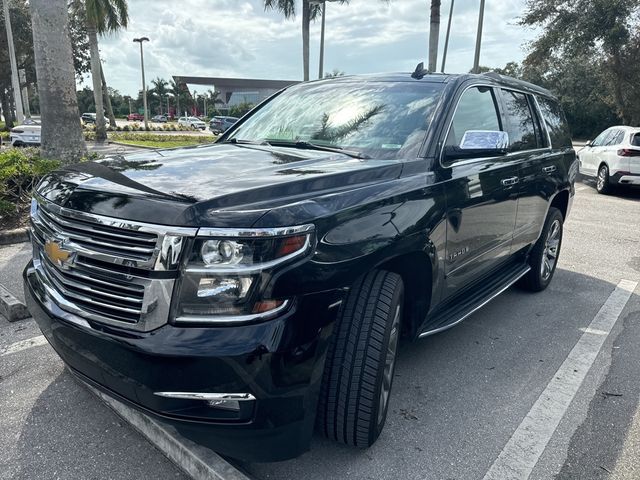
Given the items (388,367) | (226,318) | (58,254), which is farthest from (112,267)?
(388,367)

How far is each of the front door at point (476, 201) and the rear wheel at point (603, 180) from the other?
988 cm

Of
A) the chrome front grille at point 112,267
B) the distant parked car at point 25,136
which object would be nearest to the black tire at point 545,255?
the chrome front grille at point 112,267

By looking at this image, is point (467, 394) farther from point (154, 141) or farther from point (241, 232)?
point (154, 141)

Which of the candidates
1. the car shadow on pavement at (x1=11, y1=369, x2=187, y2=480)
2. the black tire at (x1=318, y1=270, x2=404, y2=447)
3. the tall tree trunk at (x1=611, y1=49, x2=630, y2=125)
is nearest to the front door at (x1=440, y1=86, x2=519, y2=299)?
the black tire at (x1=318, y1=270, x2=404, y2=447)

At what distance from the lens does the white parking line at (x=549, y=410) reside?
8.30ft

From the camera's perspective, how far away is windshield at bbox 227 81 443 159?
3.14 m

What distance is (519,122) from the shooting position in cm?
435

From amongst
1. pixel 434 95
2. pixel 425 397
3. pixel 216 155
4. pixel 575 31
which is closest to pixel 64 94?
pixel 216 155

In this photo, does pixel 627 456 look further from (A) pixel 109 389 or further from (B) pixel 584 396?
(A) pixel 109 389

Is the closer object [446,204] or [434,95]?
[446,204]

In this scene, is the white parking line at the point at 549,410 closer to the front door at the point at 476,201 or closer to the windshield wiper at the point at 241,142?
the front door at the point at 476,201

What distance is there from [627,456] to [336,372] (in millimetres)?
1619

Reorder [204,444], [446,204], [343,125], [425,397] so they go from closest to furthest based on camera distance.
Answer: [204,444] < [446,204] < [425,397] < [343,125]

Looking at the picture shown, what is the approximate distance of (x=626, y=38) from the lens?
21.1 m
